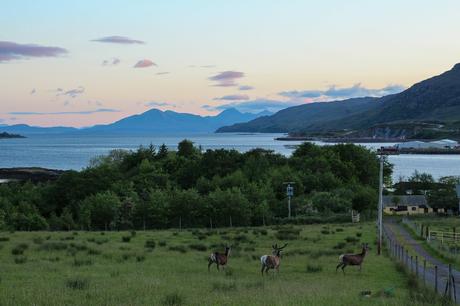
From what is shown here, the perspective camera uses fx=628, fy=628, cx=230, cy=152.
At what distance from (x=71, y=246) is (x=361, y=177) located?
265 ft

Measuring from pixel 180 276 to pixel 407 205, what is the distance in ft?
274

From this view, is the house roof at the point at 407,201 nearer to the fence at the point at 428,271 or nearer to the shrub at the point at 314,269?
the fence at the point at 428,271

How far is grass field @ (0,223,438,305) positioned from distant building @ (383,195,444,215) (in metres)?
61.8

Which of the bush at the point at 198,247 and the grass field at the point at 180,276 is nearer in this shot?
the grass field at the point at 180,276

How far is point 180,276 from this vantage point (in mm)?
20766

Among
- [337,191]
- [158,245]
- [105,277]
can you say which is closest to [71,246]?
[158,245]

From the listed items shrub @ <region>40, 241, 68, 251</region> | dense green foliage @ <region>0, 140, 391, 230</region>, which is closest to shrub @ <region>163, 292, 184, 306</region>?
shrub @ <region>40, 241, 68, 251</region>

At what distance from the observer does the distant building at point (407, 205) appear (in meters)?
95.9

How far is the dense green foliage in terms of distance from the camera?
6494 centimetres

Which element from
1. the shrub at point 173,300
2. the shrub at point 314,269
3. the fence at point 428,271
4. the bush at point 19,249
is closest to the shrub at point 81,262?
the bush at point 19,249

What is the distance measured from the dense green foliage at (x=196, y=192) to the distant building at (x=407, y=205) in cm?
598

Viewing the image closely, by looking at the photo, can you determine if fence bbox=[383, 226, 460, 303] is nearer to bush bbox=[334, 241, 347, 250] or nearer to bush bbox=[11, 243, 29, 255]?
bush bbox=[334, 241, 347, 250]

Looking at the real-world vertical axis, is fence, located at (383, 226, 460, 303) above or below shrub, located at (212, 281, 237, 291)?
below

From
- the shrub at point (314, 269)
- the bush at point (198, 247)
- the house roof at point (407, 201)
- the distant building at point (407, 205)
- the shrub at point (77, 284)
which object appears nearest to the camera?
the shrub at point (77, 284)
